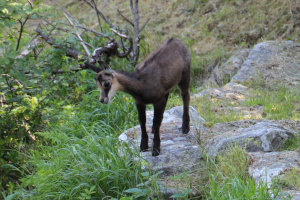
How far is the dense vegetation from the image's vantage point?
4355mm

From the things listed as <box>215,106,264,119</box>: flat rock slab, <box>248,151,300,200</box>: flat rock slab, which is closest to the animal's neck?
<box>248,151,300,200</box>: flat rock slab

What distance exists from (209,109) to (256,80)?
6.87 feet

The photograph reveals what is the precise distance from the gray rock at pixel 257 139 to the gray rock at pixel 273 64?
143 inches

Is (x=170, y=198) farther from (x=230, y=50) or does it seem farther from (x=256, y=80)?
(x=230, y=50)

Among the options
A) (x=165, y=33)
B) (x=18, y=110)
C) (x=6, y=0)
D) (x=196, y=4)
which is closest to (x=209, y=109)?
(x=18, y=110)

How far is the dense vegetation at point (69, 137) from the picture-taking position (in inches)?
171

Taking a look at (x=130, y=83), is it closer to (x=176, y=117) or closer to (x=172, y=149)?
(x=172, y=149)

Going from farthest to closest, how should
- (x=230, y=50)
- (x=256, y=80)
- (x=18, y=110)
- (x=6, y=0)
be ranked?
(x=230, y=50), (x=256, y=80), (x=18, y=110), (x=6, y=0)

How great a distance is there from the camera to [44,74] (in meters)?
6.73

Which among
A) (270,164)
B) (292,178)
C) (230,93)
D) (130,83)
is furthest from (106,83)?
(230,93)

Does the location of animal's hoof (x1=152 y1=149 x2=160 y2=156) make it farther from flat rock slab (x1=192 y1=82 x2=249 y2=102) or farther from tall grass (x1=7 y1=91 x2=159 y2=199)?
flat rock slab (x1=192 y1=82 x2=249 y2=102)

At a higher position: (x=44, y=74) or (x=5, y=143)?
(x=44, y=74)

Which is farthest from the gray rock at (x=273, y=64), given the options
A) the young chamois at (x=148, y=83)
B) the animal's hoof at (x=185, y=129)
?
the young chamois at (x=148, y=83)

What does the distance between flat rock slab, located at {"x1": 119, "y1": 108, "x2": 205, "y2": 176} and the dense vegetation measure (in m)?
0.18
